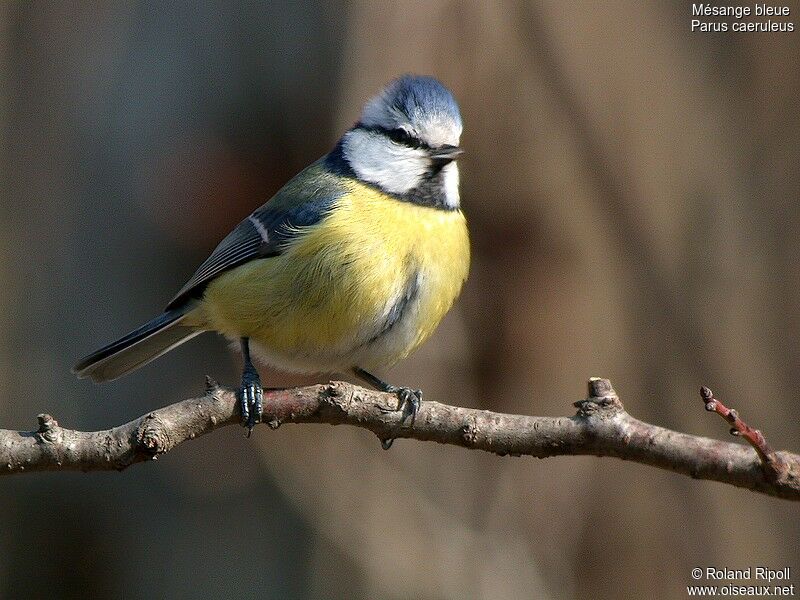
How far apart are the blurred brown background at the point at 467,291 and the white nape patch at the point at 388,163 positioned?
1.34 meters

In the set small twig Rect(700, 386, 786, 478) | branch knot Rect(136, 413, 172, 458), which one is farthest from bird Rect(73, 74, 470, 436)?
small twig Rect(700, 386, 786, 478)

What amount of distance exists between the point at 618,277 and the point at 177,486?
2.49m

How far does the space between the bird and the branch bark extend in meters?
0.45

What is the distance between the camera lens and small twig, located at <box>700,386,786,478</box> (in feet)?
5.28

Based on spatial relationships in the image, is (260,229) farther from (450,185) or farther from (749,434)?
(749,434)

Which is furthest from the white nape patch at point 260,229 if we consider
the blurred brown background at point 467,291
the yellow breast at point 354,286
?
the blurred brown background at point 467,291

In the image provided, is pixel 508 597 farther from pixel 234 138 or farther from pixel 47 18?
pixel 47 18

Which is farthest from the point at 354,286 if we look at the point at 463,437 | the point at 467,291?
the point at 467,291

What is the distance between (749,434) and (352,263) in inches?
54.1

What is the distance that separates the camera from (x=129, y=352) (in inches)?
127

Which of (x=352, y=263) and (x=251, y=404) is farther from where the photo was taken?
(x=352, y=263)

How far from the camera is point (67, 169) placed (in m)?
4.83

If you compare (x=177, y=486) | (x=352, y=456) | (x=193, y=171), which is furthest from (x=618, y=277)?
(x=177, y=486)

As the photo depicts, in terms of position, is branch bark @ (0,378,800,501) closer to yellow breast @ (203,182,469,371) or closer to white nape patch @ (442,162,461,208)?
yellow breast @ (203,182,469,371)
